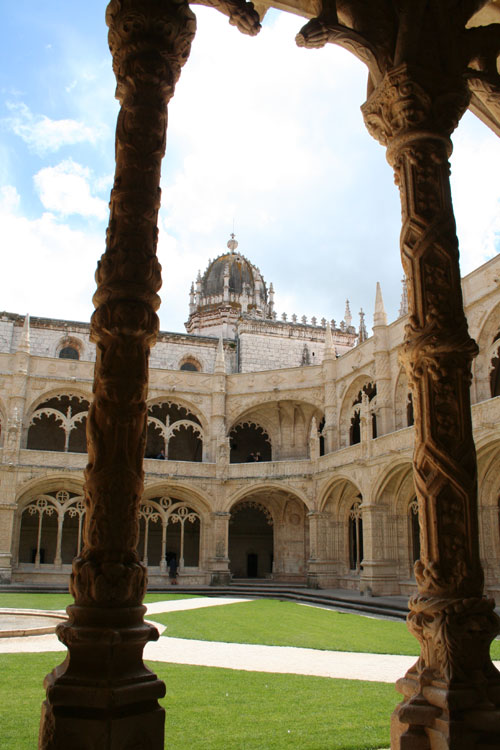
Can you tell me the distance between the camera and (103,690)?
2434 millimetres

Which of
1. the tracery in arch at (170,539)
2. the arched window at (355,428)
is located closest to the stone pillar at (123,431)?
the arched window at (355,428)

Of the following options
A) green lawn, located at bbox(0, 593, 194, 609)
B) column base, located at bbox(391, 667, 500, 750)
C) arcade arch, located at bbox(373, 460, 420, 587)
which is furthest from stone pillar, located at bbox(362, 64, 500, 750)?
arcade arch, located at bbox(373, 460, 420, 587)

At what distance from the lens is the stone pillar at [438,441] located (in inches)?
107

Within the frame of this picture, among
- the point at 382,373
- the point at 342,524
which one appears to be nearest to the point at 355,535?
the point at 342,524

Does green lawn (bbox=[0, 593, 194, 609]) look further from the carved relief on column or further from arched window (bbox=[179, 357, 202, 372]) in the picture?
the carved relief on column

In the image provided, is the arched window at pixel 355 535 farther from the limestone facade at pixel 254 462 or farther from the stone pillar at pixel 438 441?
the stone pillar at pixel 438 441

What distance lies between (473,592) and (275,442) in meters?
24.7

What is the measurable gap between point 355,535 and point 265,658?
1592 cm

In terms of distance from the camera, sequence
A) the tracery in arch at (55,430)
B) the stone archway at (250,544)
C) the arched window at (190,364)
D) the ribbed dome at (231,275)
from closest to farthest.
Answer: the tracery in arch at (55,430)
the stone archway at (250,544)
the arched window at (190,364)
the ribbed dome at (231,275)

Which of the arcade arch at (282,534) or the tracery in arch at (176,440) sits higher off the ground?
the tracery in arch at (176,440)

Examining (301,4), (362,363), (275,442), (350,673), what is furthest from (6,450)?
(301,4)

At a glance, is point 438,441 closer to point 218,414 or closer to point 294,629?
point 294,629

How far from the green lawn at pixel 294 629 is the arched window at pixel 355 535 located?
7.04m

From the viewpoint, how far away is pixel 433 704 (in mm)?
2721
